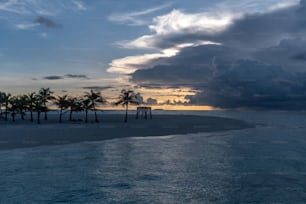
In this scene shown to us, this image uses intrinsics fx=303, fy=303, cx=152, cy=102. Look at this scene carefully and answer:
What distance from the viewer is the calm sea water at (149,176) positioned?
17047 mm

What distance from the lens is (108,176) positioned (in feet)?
70.4

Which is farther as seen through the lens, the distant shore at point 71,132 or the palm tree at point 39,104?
the palm tree at point 39,104

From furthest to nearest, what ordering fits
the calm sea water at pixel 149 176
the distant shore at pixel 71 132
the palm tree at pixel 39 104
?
the palm tree at pixel 39 104 → the distant shore at pixel 71 132 → the calm sea water at pixel 149 176

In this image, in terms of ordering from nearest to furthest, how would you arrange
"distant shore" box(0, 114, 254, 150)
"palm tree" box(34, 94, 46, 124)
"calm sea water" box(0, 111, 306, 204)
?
"calm sea water" box(0, 111, 306, 204), "distant shore" box(0, 114, 254, 150), "palm tree" box(34, 94, 46, 124)

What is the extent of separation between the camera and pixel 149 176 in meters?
21.6

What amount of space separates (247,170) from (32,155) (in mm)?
19819

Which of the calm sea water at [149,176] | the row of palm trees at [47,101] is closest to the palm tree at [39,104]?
the row of palm trees at [47,101]

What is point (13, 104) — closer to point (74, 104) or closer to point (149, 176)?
point (74, 104)

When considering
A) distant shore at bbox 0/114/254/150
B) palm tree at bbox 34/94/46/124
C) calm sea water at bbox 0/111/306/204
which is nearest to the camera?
calm sea water at bbox 0/111/306/204

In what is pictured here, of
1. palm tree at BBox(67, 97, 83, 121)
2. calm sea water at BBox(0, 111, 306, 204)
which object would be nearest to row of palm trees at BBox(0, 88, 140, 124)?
palm tree at BBox(67, 97, 83, 121)

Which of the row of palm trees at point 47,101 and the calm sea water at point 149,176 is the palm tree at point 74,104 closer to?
the row of palm trees at point 47,101

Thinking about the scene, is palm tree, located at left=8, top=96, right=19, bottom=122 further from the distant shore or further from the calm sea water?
the calm sea water

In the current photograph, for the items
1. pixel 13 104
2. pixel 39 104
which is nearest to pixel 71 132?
pixel 39 104

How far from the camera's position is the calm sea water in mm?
17047
